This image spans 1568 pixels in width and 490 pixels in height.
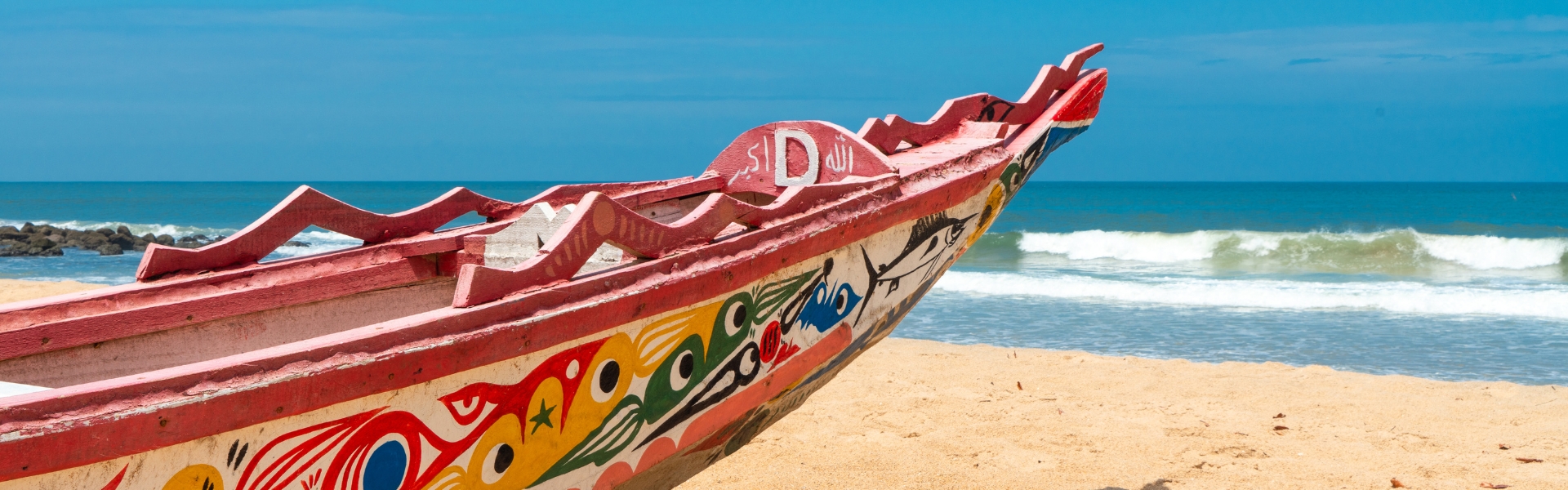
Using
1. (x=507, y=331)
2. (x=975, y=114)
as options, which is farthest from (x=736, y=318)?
(x=975, y=114)

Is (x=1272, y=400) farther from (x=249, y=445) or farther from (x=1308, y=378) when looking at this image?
(x=249, y=445)

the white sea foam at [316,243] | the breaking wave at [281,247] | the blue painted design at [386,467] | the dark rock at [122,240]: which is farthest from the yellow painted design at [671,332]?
the dark rock at [122,240]

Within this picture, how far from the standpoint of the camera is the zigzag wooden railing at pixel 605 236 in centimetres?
216

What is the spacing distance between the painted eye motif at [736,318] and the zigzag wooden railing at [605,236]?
0.18 metres

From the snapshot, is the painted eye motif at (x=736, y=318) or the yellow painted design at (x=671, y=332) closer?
the yellow painted design at (x=671, y=332)

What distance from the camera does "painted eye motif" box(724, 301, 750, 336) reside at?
8.89ft

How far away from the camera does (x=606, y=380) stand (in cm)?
240

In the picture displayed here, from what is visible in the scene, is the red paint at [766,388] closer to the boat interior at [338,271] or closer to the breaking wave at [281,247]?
the boat interior at [338,271]

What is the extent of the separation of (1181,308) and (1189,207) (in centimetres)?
4277

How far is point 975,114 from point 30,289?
42.2 ft

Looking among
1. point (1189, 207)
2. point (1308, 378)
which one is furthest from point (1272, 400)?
point (1189, 207)

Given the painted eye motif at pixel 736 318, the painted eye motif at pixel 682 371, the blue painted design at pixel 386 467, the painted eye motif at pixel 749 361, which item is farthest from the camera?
the painted eye motif at pixel 749 361

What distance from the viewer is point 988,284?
14.6 m

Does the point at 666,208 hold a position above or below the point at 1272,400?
above
